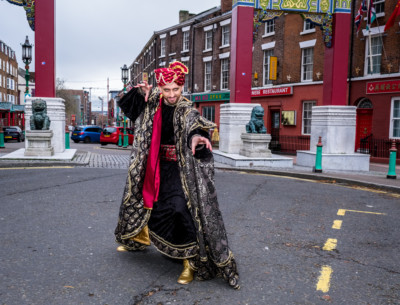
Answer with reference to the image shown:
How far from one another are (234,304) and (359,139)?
19016 millimetres

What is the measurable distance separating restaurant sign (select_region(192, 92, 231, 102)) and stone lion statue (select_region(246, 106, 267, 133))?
16350 mm

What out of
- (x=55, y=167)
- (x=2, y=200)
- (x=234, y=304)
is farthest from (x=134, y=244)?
(x=55, y=167)

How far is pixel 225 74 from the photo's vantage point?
29875 millimetres

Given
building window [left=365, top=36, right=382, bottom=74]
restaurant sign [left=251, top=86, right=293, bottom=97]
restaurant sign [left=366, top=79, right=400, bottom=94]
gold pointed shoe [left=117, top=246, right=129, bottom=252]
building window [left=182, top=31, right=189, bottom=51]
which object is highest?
building window [left=182, top=31, right=189, bottom=51]

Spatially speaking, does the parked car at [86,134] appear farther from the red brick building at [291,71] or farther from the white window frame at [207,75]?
the white window frame at [207,75]

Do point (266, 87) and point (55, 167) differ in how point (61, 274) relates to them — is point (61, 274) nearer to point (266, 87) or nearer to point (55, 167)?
point (55, 167)

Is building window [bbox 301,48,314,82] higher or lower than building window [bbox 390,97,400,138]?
higher

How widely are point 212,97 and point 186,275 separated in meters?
28.0

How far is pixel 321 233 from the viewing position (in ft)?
15.6

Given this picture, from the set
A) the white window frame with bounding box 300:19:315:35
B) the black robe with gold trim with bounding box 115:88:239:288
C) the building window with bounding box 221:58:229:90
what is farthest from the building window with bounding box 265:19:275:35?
the black robe with gold trim with bounding box 115:88:239:288

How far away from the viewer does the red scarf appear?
3.31m

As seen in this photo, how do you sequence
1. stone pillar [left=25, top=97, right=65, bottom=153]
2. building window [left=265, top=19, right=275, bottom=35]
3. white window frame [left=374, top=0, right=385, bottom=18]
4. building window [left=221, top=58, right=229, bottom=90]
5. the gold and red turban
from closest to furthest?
the gold and red turban, stone pillar [left=25, top=97, right=65, bottom=153], white window frame [left=374, top=0, right=385, bottom=18], building window [left=265, top=19, right=275, bottom=35], building window [left=221, top=58, right=229, bottom=90]

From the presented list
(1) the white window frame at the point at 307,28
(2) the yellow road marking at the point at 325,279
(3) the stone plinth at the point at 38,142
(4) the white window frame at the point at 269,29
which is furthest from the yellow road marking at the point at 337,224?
(4) the white window frame at the point at 269,29

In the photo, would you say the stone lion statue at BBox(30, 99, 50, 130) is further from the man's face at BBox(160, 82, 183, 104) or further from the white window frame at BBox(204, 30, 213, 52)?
the white window frame at BBox(204, 30, 213, 52)
